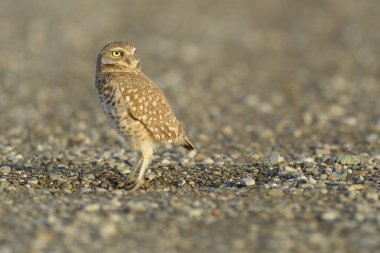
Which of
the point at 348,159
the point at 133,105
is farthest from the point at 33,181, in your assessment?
the point at 348,159

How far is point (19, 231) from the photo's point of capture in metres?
6.43

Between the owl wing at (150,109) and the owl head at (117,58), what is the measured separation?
0.78ft

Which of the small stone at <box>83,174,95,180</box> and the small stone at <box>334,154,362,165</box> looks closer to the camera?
the small stone at <box>83,174,95,180</box>

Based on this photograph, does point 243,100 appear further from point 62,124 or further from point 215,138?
point 62,124

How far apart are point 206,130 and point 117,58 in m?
4.76

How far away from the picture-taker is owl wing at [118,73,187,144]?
28.0ft

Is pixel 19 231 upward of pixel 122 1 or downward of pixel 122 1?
downward

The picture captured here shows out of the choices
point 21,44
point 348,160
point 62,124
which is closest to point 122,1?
point 21,44

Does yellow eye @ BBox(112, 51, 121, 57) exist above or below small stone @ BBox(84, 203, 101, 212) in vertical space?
above

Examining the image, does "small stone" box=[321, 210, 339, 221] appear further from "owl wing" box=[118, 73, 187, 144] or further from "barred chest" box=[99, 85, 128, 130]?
"barred chest" box=[99, 85, 128, 130]

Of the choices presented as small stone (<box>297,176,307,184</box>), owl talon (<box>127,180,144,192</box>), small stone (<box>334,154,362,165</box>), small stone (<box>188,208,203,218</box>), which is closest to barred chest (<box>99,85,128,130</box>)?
owl talon (<box>127,180,144,192</box>)

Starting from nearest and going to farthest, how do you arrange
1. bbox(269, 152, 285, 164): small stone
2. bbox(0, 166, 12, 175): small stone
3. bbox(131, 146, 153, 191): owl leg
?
bbox(131, 146, 153, 191): owl leg, bbox(0, 166, 12, 175): small stone, bbox(269, 152, 285, 164): small stone

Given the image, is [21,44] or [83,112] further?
[21,44]

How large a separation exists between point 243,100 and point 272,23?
1040 centimetres
